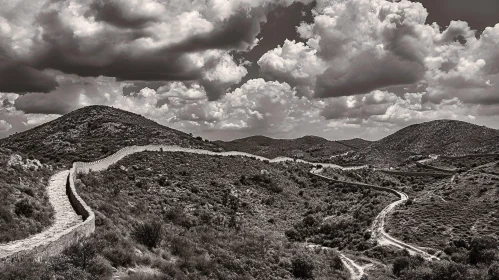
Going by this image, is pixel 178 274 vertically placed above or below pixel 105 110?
below

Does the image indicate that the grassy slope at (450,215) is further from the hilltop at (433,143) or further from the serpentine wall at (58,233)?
the hilltop at (433,143)

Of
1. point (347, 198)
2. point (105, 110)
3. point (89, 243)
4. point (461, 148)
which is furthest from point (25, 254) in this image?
point (461, 148)

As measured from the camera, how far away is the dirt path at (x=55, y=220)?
14.4m

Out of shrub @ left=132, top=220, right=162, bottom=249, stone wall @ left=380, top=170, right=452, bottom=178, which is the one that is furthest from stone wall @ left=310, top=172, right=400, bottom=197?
shrub @ left=132, top=220, right=162, bottom=249

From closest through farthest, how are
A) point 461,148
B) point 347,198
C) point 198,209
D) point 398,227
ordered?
point 398,227 → point 198,209 → point 347,198 → point 461,148

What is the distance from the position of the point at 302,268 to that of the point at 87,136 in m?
58.6

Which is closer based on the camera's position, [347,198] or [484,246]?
[484,246]

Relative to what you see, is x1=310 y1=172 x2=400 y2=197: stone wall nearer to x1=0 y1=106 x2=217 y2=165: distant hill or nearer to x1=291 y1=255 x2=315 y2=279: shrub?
x1=0 y1=106 x2=217 y2=165: distant hill

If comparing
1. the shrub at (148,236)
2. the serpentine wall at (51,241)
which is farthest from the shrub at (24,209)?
the shrub at (148,236)

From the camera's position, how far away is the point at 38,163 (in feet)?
107

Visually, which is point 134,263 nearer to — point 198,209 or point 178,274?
point 178,274

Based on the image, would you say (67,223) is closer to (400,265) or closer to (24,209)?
(24,209)

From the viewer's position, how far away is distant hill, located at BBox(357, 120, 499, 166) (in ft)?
440

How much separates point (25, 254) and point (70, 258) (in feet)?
4.99
